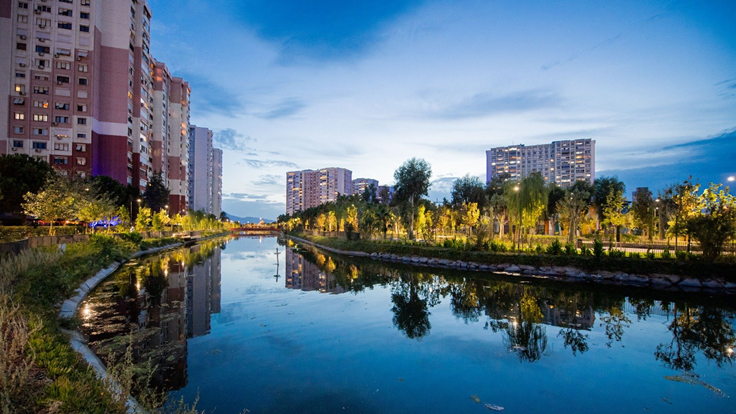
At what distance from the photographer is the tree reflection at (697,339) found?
12109 millimetres

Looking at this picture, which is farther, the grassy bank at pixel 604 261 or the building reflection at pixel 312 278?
the building reflection at pixel 312 278

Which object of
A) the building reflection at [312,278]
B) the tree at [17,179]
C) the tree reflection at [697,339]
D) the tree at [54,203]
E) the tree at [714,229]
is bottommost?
the building reflection at [312,278]

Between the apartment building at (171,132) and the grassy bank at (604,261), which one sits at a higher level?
the apartment building at (171,132)

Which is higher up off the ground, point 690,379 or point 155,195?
point 155,195

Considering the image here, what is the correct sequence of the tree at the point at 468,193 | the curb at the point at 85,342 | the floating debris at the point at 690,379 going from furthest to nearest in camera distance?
the tree at the point at 468,193
the floating debris at the point at 690,379
the curb at the point at 85,342

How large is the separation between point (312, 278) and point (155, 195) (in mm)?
70853

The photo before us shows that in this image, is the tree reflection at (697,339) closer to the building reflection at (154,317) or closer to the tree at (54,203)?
the building reflection at (154,317)

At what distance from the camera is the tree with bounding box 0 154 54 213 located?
4156cm

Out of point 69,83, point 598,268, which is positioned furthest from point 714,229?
point 69,83

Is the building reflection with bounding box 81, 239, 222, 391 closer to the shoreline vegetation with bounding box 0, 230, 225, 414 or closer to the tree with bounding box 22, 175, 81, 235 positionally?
the shoreline vegetation with bounding box 0, 230, 225, 414

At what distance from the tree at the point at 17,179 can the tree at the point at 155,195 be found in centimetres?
3589

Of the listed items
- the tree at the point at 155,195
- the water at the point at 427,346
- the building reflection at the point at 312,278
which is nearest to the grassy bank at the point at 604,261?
the water at the point at 427,346

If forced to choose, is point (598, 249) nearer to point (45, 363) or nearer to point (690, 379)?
point (690, 379)

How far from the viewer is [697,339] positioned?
14.1m
